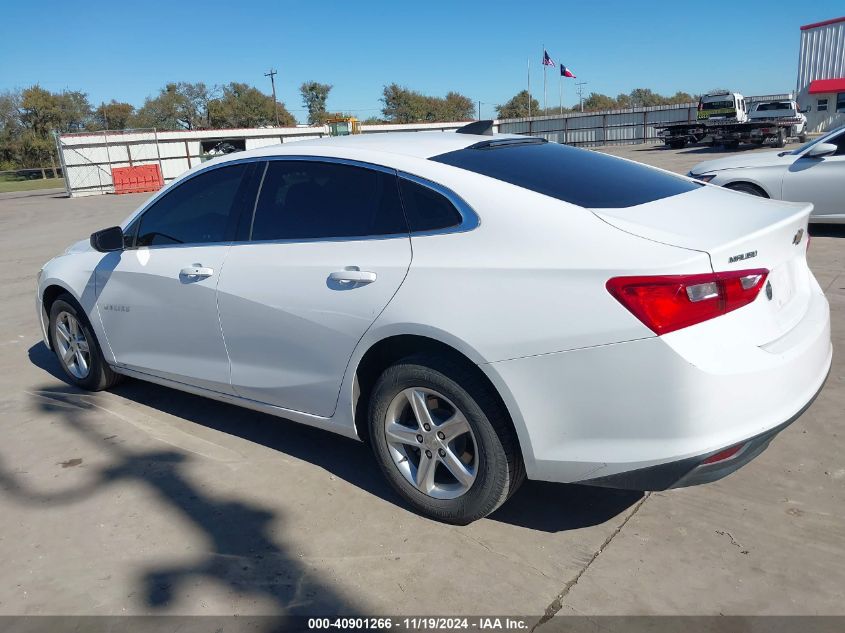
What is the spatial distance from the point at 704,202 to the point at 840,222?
6.93 m

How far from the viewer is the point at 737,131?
1063 inches

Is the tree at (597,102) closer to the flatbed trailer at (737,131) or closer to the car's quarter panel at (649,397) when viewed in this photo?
the flatbed trailer at (737,131)

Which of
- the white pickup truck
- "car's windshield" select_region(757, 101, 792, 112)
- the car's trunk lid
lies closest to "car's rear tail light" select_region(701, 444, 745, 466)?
the car's trunk lid

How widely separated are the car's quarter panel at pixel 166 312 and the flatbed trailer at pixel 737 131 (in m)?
27.1

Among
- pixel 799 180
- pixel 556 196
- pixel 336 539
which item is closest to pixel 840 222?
pixel 799 180

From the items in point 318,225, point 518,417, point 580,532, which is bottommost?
point 580,532

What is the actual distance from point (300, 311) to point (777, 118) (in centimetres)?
3025

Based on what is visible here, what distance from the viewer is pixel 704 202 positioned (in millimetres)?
3133

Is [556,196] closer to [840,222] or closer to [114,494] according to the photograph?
[114,494]

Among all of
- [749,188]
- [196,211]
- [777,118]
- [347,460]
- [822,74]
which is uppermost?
[822,74]

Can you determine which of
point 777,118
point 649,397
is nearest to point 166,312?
point 649,397

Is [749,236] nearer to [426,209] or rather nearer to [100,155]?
[426,209]

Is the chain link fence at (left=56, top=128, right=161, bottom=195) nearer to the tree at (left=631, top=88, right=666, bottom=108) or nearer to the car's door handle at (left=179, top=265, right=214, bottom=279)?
the car's door handle at (left=179, top=265, right=214, bottom=279)

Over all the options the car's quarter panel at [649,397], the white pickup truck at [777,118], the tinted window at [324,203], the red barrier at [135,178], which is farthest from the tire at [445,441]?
the red barrier at [135,178]
